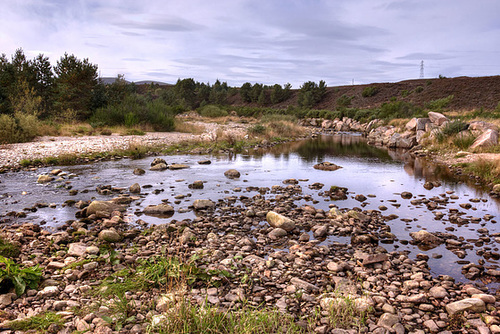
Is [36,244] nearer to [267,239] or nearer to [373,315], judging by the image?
[267,239]

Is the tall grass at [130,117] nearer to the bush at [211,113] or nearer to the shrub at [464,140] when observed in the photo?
the shrub at [464,140]

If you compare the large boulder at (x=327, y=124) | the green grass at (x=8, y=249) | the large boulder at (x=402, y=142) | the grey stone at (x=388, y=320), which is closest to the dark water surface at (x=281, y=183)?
the green grass at (x=8, y=249)

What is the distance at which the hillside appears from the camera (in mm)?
46531

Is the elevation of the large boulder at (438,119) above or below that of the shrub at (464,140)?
above

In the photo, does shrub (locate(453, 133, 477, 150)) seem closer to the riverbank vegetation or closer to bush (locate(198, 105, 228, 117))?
the riverbank vegetation

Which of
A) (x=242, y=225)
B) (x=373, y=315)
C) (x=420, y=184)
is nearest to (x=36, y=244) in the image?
(x=242, y=225)

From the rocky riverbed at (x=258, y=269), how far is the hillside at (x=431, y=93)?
139ft

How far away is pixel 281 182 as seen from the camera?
1048cm

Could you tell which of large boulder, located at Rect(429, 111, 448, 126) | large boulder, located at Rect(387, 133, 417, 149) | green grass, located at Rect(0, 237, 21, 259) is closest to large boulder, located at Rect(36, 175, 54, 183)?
green grass, located at Rect(0, 237, 21, 259)

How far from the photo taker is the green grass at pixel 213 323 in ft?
9.62

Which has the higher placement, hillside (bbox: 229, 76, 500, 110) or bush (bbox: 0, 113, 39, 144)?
hillside (bbox: 229, 76, 500, 110)

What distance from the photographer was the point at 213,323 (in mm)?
3059

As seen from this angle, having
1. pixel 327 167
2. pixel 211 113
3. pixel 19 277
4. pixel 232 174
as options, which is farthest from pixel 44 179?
pixel 211 113

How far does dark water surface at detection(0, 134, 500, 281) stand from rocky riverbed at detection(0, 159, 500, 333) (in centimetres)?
31
